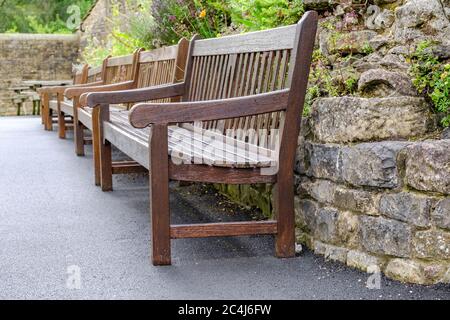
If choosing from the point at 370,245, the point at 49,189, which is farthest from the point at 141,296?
the point at 49,189

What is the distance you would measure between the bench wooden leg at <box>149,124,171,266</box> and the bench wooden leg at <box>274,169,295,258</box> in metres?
0.56

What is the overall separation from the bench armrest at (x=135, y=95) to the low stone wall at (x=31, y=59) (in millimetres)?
14573

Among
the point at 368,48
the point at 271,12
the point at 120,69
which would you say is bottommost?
the point at 368,48

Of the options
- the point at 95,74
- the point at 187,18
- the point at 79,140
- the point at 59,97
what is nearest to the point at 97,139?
the point at 79,140

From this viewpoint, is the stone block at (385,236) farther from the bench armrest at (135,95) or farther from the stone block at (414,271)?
the bench armrest at (135,95)

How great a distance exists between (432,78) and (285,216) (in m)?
0.98

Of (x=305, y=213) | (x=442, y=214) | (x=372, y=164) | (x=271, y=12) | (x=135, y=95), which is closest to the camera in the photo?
(x=442, y=214)

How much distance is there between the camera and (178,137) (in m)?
4.21

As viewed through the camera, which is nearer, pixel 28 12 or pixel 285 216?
pixel 285 216

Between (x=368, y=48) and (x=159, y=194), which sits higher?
(x=368, y=48)

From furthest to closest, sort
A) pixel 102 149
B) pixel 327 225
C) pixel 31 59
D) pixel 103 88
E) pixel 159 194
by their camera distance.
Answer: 1. pixel 31 59
2. pixel 103 88
3. pixel 102 149
4. pixel 327 225
5. pixel 159 194

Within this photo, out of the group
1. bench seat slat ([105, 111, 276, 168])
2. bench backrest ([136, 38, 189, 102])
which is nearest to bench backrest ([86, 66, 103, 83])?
bench backrest ([136, 38, 189, 102])

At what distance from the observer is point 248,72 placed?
390 centimetres

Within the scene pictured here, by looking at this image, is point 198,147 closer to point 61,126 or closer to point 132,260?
point 132,260
